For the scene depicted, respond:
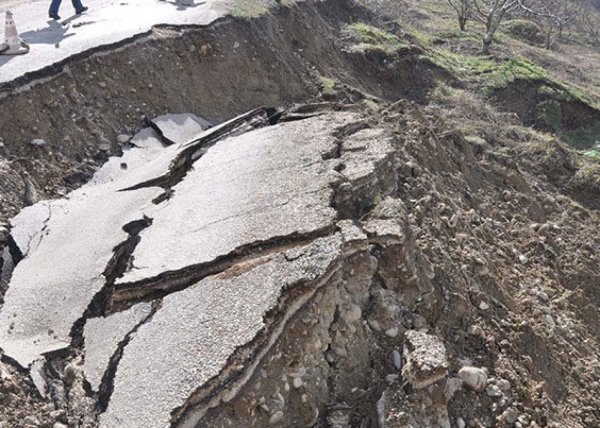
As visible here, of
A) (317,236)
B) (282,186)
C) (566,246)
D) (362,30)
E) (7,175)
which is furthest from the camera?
(362,30)

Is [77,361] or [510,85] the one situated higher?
[77,361]

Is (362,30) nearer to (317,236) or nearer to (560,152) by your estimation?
(560,152)

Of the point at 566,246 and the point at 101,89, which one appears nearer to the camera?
the point at 566,246

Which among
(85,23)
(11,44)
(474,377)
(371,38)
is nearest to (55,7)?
(85,23)

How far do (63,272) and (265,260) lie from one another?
1.75 metres

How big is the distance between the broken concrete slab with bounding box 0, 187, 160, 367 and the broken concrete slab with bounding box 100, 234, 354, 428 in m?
0.75

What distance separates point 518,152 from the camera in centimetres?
902

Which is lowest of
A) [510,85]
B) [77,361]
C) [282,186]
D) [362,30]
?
[510,85]

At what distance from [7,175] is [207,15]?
4.40 metres

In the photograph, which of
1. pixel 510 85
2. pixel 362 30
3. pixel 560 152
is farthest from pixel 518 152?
pixel 362 30

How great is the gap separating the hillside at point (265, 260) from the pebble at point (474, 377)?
17 mm

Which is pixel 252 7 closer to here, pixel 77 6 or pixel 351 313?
pixel 77 6

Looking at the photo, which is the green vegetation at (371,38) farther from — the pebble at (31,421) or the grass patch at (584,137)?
the pebble at (31,421)

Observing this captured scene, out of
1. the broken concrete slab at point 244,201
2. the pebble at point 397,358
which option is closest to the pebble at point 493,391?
the pebble at point 397,358
